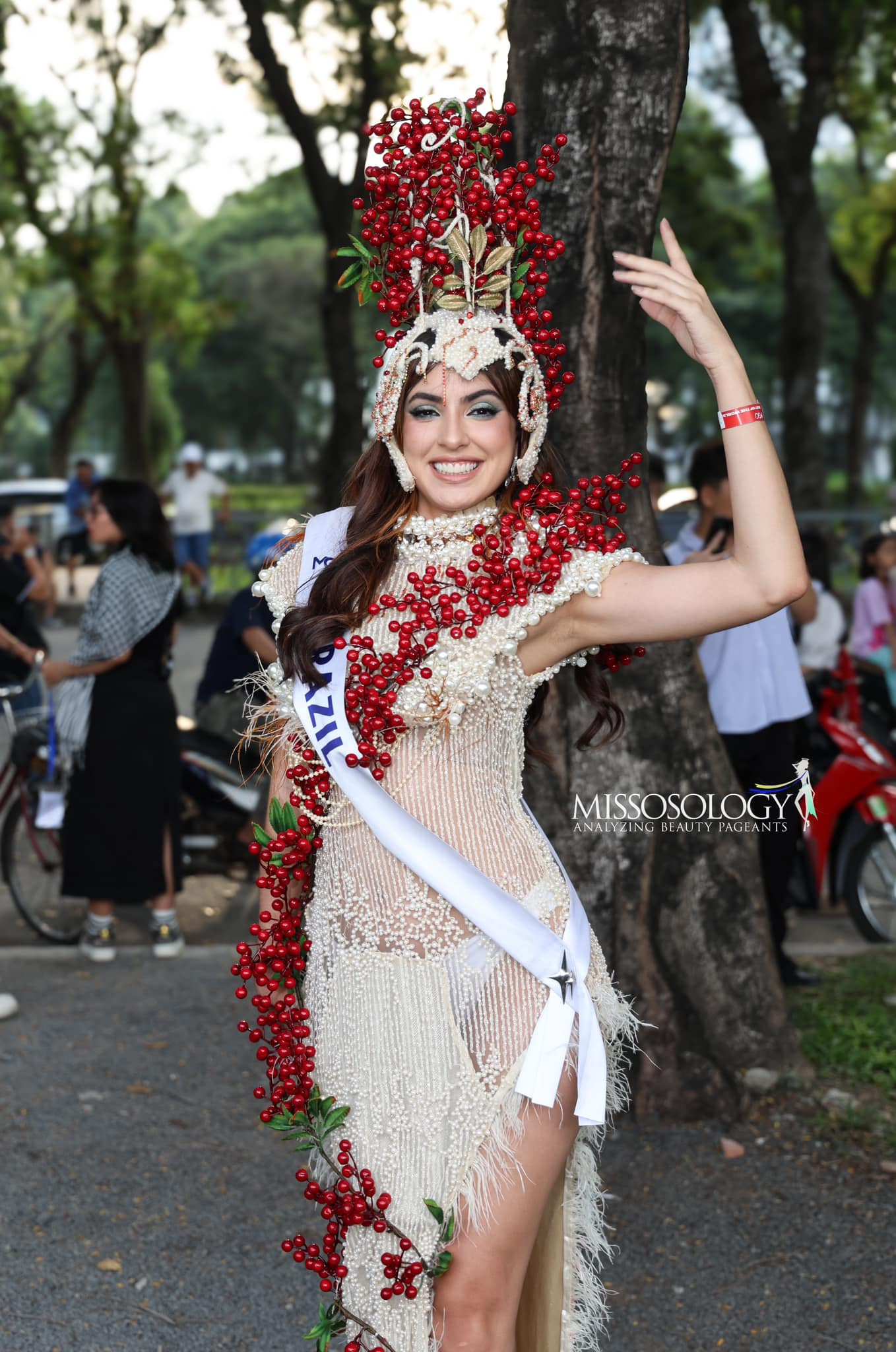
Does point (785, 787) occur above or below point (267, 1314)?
above

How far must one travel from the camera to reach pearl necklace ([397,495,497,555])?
2455 mm

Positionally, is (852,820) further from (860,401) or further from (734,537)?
(860,401)

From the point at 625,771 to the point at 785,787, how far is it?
1382 mm

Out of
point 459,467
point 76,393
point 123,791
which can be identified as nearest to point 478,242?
point 459,467

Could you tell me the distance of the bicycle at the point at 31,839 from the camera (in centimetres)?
621

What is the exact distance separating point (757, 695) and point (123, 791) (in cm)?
258

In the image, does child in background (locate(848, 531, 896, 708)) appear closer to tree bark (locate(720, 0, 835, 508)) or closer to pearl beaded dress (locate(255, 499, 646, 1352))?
pearl beaded dress (locate(255, 499, 646, 1352))

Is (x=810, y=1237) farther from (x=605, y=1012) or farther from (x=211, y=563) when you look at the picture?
(x=211, y=563)

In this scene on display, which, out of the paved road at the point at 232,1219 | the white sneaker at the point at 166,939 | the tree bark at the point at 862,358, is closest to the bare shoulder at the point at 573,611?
the paved road at the point at 232,1219

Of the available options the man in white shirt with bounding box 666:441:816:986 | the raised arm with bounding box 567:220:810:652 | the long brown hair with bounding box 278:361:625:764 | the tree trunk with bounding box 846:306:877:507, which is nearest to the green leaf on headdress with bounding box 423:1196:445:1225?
the long brown hair with bounding box 278:361:625:764

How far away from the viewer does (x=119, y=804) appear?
6.07m

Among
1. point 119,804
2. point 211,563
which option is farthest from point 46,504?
point 119,804

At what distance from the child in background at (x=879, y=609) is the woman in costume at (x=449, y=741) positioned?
561 centimetres

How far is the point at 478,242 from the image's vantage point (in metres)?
2.40
